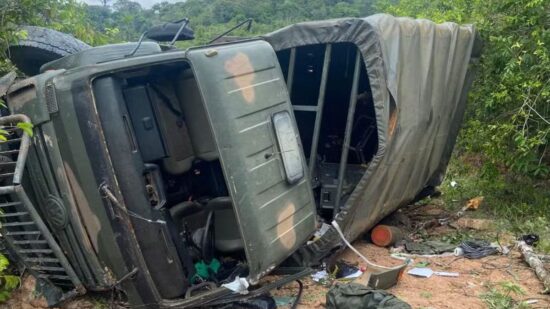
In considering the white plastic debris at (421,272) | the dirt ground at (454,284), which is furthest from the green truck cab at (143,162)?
the white plastic debris at (421,272)

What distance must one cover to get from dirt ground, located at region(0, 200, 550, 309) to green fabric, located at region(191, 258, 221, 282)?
45 cm

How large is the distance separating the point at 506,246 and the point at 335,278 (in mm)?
1709

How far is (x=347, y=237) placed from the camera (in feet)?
14.6

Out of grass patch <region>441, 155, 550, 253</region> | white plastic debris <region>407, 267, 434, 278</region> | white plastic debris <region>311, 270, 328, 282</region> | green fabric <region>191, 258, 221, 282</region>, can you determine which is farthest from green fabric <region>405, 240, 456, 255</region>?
green fabric <region>191, 258, 221, 282</region>

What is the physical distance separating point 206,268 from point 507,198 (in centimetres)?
382

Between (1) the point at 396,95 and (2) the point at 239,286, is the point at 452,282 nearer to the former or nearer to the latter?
(1) the point at 396,95

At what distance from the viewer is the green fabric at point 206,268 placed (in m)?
3.80

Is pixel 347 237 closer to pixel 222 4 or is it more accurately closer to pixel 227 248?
pixel 227 248

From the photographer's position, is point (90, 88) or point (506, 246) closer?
point (90, 88)

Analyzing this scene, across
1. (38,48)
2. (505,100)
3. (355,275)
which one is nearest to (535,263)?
(355,275)

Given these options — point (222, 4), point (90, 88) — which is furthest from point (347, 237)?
point (222, 4)

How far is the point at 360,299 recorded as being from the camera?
3463 millimetres

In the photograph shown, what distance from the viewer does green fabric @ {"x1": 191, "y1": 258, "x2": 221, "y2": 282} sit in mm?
3799

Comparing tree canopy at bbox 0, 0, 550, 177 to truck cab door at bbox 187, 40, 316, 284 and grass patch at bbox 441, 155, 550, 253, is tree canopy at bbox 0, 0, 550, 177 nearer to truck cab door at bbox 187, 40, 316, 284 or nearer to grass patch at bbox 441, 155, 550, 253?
grass patch at bbox 441, 155, 550, 253
